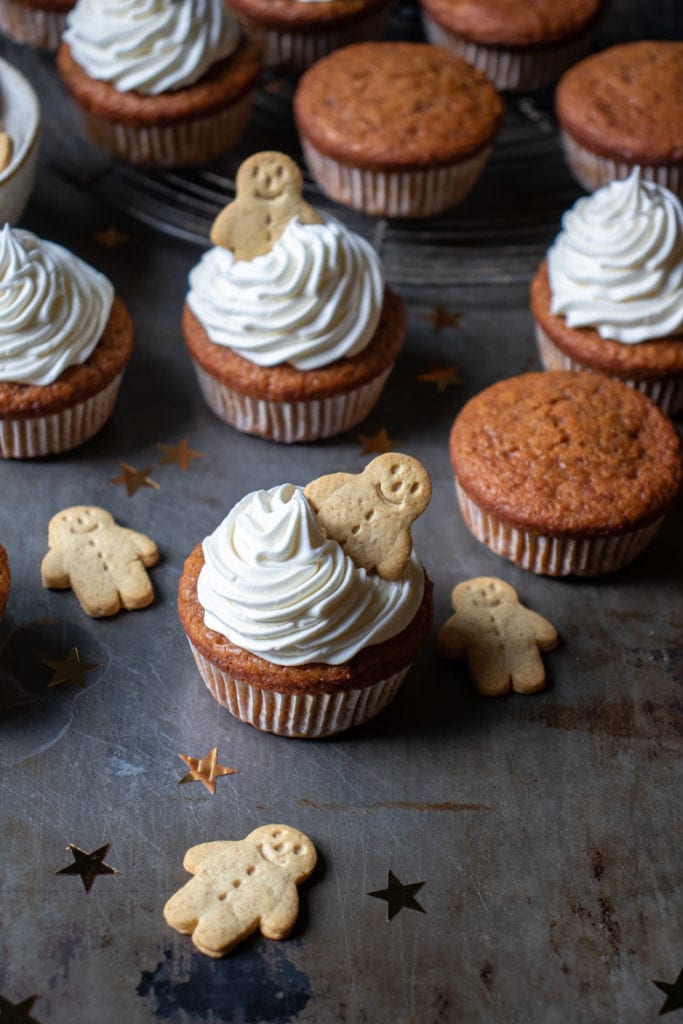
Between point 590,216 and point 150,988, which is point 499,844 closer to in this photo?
point 150,988

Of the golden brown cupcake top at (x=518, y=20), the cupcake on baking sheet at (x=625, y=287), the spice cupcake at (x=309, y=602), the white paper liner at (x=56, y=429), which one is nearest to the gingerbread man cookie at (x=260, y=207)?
the white paper liner at (x=56, y=429)

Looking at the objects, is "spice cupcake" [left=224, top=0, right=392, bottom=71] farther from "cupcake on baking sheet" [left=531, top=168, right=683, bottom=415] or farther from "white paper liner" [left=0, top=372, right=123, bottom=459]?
"white paper liner" [left=0, top=372, right=123, bottom=459]

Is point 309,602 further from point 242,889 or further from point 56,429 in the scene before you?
point 56,429

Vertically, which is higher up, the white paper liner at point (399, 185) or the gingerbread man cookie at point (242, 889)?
the white paper liner at point (399, 185)

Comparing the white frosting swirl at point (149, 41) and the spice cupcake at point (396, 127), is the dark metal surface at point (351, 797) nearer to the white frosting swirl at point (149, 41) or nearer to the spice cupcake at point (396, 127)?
the spice cupcake at point (396, 127)

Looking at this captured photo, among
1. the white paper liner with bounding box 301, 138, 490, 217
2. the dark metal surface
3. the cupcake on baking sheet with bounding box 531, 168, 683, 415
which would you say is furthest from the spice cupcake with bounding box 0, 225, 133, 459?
the cupcake on baking sheet with bounding box 531, 168, 683, 415

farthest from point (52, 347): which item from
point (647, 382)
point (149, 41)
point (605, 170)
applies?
point (605, 170)
